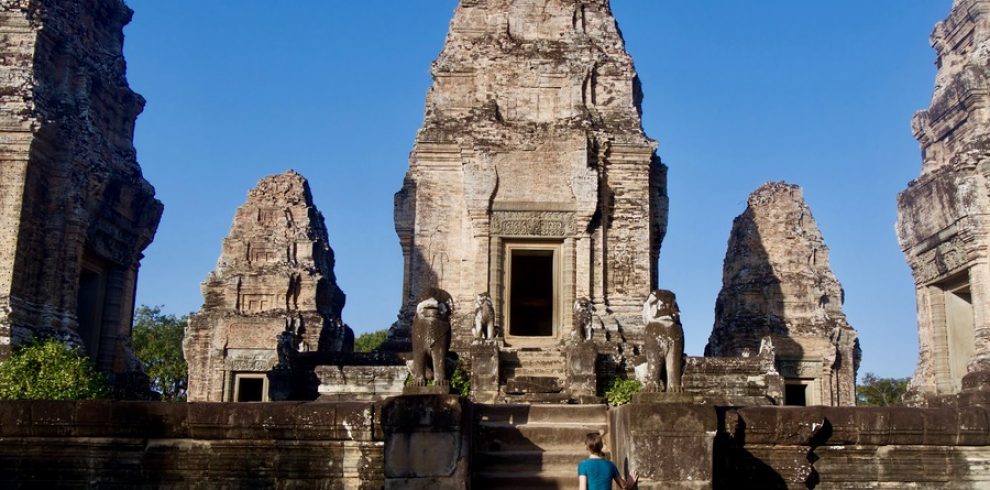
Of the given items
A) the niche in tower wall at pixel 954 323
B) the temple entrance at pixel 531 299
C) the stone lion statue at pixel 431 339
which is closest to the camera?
the stone lion statue at pixel 431 339

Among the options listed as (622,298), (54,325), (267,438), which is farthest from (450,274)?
(267,438)

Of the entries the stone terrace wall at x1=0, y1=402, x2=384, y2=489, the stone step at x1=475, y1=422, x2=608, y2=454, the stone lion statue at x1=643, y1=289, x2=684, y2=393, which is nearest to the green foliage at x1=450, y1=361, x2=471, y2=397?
the stone step at x1=475, y1=422, x2=608, y2=454

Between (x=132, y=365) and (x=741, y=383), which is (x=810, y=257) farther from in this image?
(x=132, y=365)

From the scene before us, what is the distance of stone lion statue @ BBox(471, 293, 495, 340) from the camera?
15.7 m

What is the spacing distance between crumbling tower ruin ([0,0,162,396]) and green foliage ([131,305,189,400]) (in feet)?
80.1

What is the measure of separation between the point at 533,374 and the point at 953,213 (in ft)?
33.4

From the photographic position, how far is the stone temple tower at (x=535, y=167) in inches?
684

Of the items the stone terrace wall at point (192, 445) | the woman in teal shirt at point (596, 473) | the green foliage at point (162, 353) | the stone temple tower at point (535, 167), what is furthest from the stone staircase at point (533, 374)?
the green foliage at point (162, 353)

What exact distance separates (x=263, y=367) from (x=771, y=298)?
48.9 ft

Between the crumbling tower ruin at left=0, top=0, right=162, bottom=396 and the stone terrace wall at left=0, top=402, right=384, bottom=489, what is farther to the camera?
the crumbling tower ruin at left=0, top=0, right=162, bottom=396

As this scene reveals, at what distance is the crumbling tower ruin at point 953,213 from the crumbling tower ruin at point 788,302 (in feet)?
19.9

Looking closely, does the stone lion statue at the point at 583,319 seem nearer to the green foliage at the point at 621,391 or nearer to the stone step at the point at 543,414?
the green foliage at the point at 621,391

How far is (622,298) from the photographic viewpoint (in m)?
17.4

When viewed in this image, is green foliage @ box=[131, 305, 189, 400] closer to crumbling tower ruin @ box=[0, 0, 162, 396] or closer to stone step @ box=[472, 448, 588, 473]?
crumbling tower ruin @ box=[0, 0, 162, 396]
